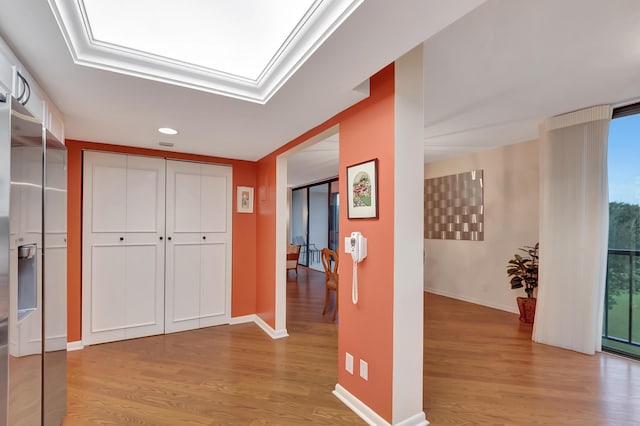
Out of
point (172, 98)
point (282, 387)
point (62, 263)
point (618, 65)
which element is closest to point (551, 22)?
point (618, 65)

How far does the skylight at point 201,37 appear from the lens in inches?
58.4

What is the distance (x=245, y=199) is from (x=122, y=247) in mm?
1567

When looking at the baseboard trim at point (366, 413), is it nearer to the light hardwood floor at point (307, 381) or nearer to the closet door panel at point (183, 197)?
the light hardwood floor at point (307, 381)

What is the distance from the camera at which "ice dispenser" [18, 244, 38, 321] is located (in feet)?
4.42

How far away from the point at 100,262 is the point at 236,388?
7.21ft

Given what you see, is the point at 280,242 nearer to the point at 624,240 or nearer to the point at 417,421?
the point at 417,421

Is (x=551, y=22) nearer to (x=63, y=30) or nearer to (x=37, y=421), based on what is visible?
(x=63, y=30)

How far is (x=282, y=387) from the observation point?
2365mm

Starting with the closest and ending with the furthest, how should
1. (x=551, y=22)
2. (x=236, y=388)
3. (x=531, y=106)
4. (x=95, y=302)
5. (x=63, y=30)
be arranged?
(x=63, y=30), (x=551, y=22), (x=236, y=388), (x=531, y=106), (x=95, y=302)

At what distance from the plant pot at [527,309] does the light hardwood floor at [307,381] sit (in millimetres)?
197

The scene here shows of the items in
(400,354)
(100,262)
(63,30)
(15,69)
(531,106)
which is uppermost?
(531,106)

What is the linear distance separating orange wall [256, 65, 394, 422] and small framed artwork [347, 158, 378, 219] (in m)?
0.04

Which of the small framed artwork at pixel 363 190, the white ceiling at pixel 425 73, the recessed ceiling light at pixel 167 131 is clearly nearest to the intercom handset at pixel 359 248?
the small framed artwork at pixel 363 190

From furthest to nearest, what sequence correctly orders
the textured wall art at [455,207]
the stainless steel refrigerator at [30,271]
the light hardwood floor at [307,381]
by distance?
the textured wall art at [455,207]
the light hardwood floor at [307,381]
the stainless steel refrigerator at [30,271]
